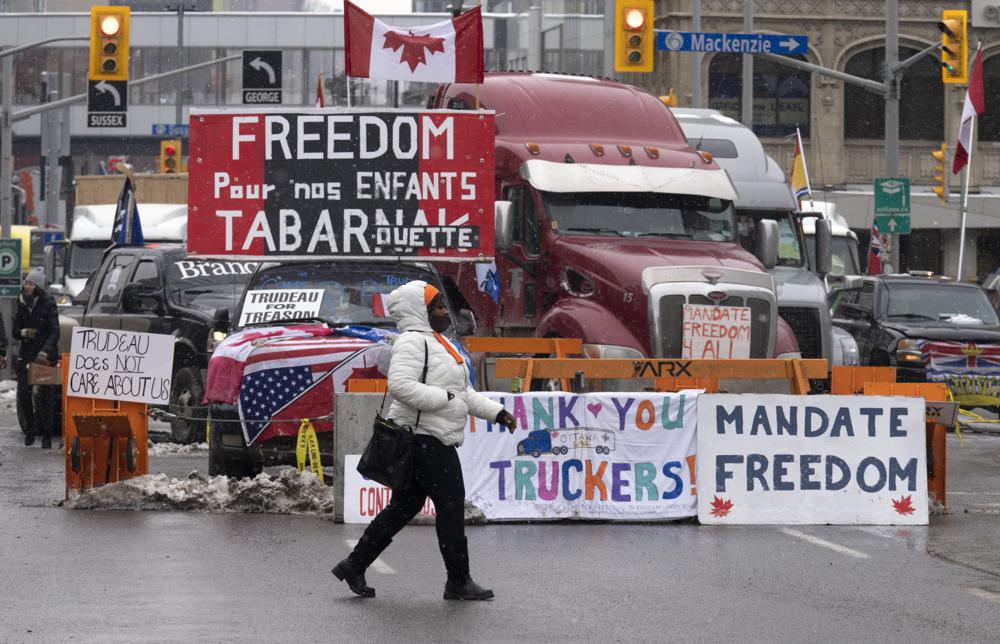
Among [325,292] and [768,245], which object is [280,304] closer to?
[325,292]

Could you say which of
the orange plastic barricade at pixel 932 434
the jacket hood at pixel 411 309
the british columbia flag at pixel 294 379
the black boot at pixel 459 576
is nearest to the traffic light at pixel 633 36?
the orange plastic barricade at pixel 932 434

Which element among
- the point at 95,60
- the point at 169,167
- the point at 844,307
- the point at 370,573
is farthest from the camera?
the point at 169,167

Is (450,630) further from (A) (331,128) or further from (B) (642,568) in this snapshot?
(A) (331,128)

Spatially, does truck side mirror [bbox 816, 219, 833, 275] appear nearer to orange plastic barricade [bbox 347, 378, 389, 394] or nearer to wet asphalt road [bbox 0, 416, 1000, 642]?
wet asphalt road [bbox 0, 416, 1000, 642]

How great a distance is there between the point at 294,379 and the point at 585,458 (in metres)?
2.32

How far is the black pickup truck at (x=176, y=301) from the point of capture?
1909 centimetres

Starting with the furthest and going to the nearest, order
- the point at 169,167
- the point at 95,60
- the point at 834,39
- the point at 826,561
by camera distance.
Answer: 1. the point at 834,39
2. the point at 169,167
3. the point at 95,60
4. the point at 826,561

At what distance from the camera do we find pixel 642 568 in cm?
1086

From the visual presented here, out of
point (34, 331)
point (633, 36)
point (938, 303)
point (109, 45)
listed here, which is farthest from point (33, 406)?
point (938, 303)

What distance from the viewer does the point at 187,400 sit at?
19.0m

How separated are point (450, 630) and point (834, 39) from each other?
44.9 meters

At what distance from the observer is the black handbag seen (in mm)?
9547

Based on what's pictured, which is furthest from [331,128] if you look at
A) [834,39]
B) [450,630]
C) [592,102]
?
[834,39]

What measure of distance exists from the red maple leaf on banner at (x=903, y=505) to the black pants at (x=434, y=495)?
4.75m
